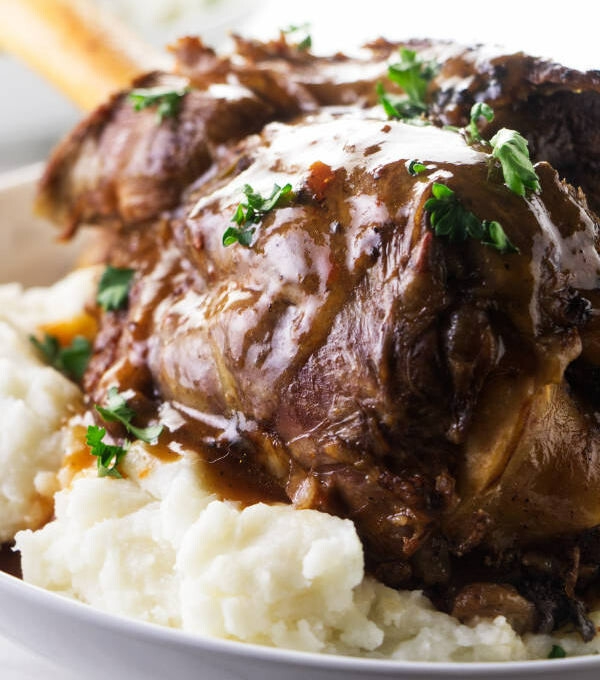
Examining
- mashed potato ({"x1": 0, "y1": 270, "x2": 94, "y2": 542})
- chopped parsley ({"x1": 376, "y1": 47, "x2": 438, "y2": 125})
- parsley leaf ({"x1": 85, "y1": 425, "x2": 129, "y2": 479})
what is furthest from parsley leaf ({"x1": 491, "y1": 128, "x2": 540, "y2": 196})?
mashed potato ({"x1": 0, "y1": 270, "x2": 94, "y2": 542})

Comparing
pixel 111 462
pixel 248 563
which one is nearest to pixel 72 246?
pixel 111 462

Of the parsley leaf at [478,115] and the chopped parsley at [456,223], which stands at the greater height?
the chopped parsley at [456,223]

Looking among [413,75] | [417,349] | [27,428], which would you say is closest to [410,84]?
[413,75]

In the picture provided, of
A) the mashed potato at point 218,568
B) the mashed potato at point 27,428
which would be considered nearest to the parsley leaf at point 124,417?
the mashed potato at point 218,568

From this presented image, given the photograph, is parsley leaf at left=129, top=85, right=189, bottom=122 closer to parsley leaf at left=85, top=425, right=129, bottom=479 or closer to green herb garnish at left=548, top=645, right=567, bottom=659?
parsley leaf at left=85, top=425, right=129, bottom=479

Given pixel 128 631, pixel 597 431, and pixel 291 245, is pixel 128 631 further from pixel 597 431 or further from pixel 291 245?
pixel 597 431

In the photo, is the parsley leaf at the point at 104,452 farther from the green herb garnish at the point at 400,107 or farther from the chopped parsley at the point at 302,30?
the chopped parsley at the point at 302,30
